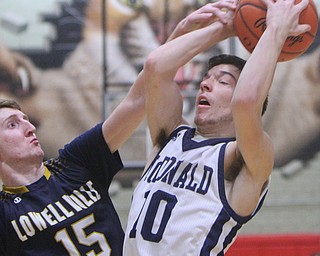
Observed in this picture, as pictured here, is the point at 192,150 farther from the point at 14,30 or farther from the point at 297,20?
the point at 14,30

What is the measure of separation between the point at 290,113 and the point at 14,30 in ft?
10.5

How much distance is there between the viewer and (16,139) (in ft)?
11.1

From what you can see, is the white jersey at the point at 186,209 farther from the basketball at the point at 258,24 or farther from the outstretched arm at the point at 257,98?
the basketball at the point at 258,24

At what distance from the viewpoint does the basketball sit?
2703 mm

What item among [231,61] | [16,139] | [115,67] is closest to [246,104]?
[231,61]

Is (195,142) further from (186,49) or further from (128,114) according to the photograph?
(128,114)

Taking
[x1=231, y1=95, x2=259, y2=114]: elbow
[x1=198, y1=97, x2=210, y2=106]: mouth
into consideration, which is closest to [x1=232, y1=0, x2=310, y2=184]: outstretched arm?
[x1=231, y1=95, x2=259, y2=114]: elbow

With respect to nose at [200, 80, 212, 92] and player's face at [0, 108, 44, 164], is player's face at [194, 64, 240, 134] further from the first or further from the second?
player's face at [0, 108, 44, 164]

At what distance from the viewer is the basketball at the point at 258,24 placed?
106 inches

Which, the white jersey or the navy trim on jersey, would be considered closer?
the white jersey

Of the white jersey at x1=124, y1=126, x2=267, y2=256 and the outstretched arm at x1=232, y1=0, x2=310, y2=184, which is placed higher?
the outstretched arm at x1=232, y1=0, x2=310, y2=184

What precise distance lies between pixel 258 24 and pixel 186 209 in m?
0.81

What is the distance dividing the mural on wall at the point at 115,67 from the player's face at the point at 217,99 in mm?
4665

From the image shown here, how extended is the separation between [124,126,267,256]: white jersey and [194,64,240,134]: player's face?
0.28ft
